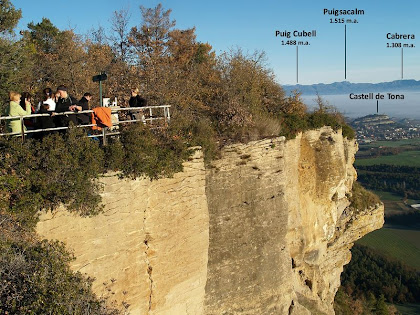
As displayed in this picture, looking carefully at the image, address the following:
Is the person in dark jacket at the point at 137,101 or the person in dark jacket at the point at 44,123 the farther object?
the person in dark jacket at the point at 137,101

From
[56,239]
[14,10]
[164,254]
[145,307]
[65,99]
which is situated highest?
[14,10]

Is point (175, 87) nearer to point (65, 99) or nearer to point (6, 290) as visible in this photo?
point (65, 99)

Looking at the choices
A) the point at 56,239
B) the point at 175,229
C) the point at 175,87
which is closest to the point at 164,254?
the point at 175,229

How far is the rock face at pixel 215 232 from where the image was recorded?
9.08 meters

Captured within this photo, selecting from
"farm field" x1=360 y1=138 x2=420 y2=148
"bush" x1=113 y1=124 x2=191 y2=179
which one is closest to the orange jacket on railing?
"bush" x1=113 y1=124 x2=191 y2=179

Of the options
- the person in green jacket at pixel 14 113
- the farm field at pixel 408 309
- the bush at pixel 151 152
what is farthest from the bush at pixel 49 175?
the farm field at pixel 408 309

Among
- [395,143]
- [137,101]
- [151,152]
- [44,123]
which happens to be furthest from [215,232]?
[395,143]

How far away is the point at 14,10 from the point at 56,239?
10955mm

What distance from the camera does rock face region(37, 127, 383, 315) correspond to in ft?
29.8

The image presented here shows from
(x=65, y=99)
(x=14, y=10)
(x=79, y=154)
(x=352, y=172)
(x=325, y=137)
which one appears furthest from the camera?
(x=352, y=172)

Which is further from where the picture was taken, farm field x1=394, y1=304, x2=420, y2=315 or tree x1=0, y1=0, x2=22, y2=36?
farm field x1=394, y1=304, x2=420, y2=315

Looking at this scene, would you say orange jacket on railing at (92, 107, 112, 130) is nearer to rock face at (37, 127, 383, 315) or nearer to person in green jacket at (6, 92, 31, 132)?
rock face at (37, 127, 383, 315)

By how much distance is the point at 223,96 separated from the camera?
15.6 metres

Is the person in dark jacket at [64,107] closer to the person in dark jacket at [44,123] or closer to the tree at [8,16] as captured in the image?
the person in dark jacket at [44,123]
